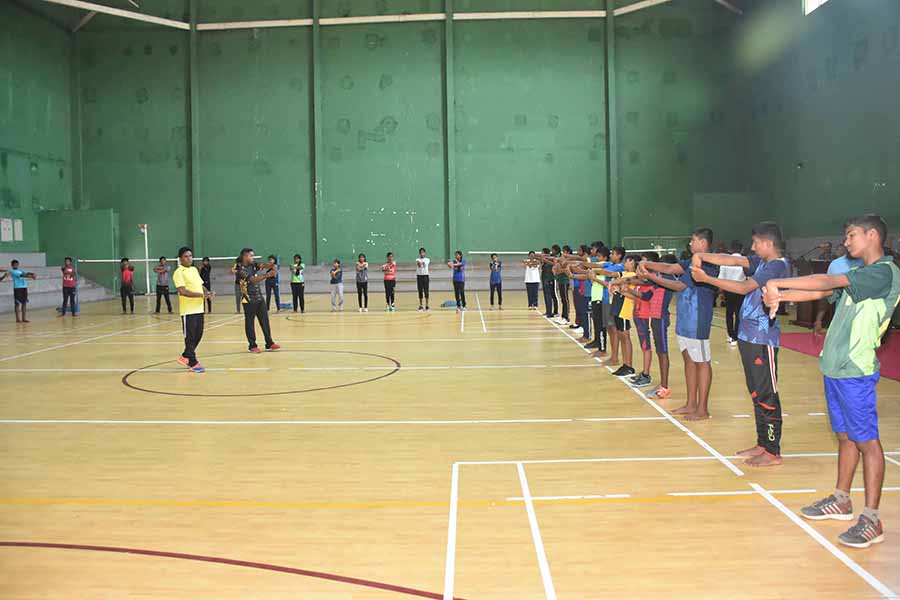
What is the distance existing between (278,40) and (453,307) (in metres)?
16.3

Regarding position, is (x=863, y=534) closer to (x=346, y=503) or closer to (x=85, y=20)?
(x=346, y=503)

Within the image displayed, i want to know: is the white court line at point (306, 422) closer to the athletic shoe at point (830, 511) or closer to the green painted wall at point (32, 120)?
the athletic shoe at point (830, 511)

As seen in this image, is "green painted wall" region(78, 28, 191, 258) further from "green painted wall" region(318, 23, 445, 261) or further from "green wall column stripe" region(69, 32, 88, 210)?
"green painted wall" region(318, 23, 445, 261)

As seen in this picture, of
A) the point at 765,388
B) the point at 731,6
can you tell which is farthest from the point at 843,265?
the point at 731,6

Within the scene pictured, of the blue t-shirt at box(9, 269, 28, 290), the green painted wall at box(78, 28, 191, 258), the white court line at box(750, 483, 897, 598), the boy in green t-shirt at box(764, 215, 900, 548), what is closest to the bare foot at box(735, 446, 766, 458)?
the white court line at box(750, 483, 897, 598)

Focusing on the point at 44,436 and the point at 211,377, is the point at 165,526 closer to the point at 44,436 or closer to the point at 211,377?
the point at 44,436

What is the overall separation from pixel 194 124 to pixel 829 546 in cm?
3250

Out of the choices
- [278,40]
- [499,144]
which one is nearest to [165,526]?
[499,144]

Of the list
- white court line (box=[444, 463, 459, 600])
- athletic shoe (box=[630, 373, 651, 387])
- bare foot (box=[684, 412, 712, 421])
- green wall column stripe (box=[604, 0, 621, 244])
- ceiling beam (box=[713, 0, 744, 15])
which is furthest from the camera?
green wall column stripe (box=[604, 0, 621, 244])

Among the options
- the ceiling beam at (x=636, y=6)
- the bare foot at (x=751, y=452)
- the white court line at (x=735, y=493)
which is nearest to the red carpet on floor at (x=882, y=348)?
the bare foot at (x=751, y=452)

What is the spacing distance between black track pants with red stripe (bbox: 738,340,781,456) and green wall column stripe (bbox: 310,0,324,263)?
92.0ft

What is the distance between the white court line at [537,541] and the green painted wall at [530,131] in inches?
1073

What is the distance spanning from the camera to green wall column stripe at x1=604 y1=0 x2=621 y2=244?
3209 cm

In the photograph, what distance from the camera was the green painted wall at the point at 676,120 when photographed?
104ft
